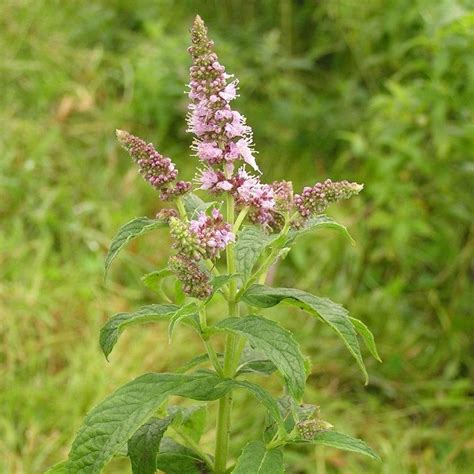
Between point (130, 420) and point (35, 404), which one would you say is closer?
point (130, 420)

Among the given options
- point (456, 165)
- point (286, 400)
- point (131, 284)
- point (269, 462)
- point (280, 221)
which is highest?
point (456, 165)

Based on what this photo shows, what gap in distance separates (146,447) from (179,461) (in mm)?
132

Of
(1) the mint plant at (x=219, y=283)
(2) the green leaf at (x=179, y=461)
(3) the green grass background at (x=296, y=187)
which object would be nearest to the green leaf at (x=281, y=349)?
(1) the mint plant at (x=219, y=283)

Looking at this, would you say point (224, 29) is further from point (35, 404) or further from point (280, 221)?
A: point (280, 221)

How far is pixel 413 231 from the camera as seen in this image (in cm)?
299

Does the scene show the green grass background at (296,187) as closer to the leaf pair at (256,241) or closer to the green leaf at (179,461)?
the green leaf at (179,461)

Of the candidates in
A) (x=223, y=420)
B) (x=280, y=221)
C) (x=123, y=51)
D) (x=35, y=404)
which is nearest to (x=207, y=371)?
(x=223, y=420)

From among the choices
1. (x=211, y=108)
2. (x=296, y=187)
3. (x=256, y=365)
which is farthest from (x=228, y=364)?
(x=296, y=187)

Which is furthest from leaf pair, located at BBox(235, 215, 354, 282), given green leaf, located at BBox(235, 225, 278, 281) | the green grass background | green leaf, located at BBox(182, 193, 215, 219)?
the green grass background

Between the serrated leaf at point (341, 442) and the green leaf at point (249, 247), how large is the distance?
0.83ft

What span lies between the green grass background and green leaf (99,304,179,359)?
1.40 m

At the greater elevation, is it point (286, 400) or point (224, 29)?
point (224, 29)

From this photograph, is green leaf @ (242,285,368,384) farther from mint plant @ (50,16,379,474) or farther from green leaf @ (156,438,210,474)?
green leaf @ (156,438,210,474)

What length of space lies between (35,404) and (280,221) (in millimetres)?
1658
